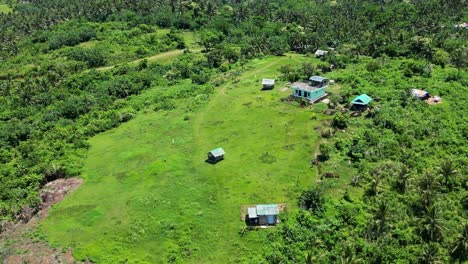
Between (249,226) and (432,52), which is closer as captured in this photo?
(249,226)

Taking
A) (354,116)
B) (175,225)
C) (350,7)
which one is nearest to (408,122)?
(354,116)

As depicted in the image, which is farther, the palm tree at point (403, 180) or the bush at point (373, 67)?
the bush at point (373, 67)

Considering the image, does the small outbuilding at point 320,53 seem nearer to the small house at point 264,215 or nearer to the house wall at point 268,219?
the small house at point 264,215

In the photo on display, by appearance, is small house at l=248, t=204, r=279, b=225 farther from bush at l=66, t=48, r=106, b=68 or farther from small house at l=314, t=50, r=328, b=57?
bush at l=66, t=48, r=106, b=68

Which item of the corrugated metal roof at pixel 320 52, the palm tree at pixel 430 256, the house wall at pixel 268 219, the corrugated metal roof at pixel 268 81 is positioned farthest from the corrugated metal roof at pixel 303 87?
the palm tree at pixel 430 256

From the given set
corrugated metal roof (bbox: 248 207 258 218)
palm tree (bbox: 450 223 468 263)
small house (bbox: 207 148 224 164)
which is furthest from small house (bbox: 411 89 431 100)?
corrugated metal roof (bbox: 248 207 258 218)

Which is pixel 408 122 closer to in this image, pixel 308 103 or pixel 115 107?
pixel 308 103

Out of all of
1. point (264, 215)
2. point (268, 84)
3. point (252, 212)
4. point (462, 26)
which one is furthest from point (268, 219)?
point (462, 26)

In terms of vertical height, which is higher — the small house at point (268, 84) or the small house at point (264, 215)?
the small house at point (264, 215)
